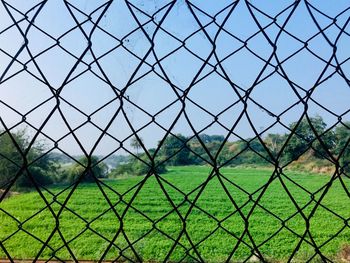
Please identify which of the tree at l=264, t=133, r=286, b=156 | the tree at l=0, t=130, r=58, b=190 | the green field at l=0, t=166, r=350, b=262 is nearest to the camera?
the tree at l=0, t=130, r=58, b=190

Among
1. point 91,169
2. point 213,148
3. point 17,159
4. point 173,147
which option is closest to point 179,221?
point 17,159

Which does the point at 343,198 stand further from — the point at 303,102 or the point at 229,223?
the point at 303,102

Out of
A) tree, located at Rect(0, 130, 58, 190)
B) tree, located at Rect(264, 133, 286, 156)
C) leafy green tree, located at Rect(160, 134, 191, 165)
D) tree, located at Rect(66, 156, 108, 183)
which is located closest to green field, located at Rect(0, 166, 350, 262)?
tree, located at Rect(0, 130, 58, 190)

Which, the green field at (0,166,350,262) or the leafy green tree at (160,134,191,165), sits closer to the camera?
the leafy green tree at (160,134,191,165)

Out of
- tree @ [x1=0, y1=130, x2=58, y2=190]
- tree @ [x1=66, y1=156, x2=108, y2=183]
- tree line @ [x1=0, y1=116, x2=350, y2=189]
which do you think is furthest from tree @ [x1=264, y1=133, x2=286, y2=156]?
tree @ [x1=0, y1=130, x2=58, y2=190]

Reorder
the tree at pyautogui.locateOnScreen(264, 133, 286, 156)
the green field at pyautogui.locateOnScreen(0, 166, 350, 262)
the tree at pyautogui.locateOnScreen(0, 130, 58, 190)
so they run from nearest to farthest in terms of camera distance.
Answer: the tree at pyautogui.locateOnScreen(0, 130, 58, 190), the tree at pyautogui.locateOnScreen(264, 133, 286, 156), the green field at pyautogui.locateOnScreen(0, 166, 350, 262)

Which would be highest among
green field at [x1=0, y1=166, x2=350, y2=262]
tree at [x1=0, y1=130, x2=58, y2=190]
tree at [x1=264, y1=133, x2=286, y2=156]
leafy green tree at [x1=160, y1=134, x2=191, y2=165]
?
tree at [x1=0, y1=130, x2=58, y2=190]

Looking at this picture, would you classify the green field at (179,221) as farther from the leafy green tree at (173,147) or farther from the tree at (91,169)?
the leafy green tree at (173,147)

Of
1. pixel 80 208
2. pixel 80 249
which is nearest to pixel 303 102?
pixel 80 249

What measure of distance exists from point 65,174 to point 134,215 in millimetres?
2706

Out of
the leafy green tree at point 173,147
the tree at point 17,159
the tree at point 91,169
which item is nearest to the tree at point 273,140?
the leafy green tree at point 173,147

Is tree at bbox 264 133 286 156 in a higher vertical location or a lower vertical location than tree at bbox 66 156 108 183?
lower

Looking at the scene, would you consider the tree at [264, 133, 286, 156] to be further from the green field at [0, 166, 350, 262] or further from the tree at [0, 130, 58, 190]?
the green field at [0, 166, 350, 262]

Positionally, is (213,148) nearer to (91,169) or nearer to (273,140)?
(273,140)
